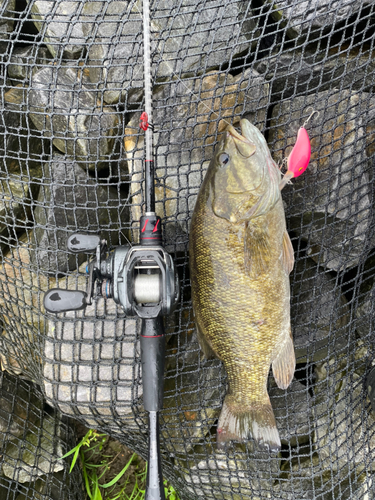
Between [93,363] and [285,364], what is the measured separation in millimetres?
1244

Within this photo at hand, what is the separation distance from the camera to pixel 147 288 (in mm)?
1847

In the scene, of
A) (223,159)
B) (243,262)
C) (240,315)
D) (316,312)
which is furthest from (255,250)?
(316,312)

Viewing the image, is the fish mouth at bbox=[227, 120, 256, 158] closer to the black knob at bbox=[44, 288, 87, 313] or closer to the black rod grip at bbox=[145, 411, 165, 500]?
the black knob at bbox=[44, 288, 87, 313]

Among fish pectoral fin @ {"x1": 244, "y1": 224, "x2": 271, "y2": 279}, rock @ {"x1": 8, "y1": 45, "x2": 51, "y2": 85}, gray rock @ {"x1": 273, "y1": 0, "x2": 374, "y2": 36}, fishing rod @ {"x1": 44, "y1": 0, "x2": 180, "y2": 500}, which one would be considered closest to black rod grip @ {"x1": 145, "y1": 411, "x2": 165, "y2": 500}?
fishing rod @ {"x1": 44, "y1": 0, "x2": 180, "y2": 500}

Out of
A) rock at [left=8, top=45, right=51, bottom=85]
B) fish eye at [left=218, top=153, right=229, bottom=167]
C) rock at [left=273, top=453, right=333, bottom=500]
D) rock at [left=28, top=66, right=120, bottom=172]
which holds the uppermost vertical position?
rock at [left=8, top=45, right=51, bottom=85]

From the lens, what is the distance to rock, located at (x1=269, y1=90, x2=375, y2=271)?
2266 millimetres

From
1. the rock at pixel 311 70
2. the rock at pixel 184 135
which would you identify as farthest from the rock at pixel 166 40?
the rock at pixel 311 70

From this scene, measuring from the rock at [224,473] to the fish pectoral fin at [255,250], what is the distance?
1.38 meters

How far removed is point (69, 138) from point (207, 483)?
2.60 meters

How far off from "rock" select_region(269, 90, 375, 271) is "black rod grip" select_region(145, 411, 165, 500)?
1.39 m

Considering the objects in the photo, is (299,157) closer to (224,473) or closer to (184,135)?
(184,135)

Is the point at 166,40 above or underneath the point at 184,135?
above

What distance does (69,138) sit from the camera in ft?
7.79

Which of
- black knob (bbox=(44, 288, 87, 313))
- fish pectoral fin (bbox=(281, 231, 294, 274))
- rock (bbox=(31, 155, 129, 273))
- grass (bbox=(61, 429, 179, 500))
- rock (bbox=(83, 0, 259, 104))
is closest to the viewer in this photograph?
black knob (bbox=(44, 288, 87, 313))
